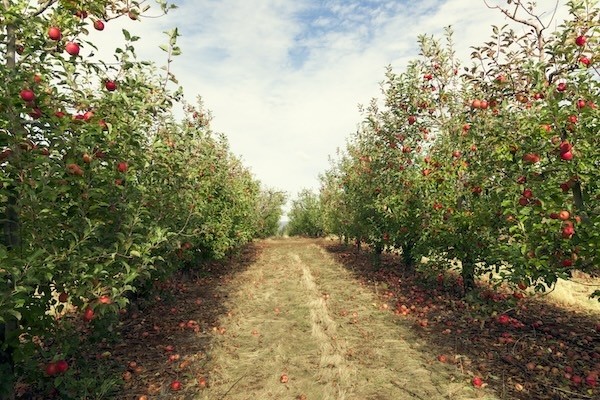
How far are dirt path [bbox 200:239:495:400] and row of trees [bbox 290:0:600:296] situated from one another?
7.21 feet

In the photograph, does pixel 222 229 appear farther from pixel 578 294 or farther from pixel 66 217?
pixel 578 294

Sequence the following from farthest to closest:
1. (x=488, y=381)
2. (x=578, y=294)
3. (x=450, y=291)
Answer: (x=578, y=294) → (x=450, y=291) → (x=488, y=381)

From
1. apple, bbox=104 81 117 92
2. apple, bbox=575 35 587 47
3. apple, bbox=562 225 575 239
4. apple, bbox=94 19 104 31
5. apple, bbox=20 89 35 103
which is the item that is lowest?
apple, bbox=562 225 575 239

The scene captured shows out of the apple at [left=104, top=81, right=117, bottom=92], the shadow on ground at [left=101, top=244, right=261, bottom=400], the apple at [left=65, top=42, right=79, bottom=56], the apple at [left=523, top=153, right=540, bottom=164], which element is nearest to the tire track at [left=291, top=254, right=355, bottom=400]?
the shadow on ground at [left=101, top=244, right=261, bottom=400]

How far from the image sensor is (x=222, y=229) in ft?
48.1

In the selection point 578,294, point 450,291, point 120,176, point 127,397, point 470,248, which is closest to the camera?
point 120,176

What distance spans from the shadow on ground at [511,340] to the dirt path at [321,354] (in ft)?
1.52

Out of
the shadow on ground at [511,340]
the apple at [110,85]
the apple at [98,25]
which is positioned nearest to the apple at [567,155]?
the shadow on ground at [511,340]

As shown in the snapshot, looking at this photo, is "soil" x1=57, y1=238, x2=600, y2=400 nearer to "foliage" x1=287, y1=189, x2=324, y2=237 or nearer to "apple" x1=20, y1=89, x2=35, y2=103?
"apple" x1=20, y1=89, x2=35, y2=103

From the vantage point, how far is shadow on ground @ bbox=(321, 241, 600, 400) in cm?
577

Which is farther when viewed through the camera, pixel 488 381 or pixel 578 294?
pixel 578 294

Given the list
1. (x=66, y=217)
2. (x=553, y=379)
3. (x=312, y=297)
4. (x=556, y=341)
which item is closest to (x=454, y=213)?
(x=556, y=341)

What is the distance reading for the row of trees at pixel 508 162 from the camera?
16.3ft

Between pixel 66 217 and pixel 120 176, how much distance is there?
0.81 metres
